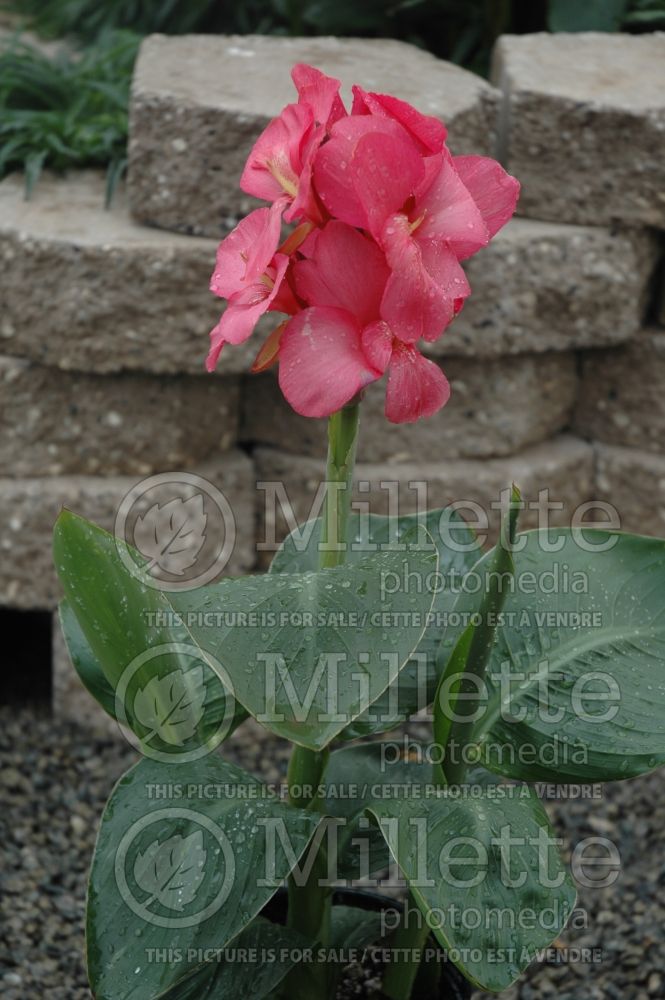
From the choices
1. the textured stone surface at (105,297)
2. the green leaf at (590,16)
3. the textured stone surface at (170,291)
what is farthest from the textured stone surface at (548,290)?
the green leaf at (590,16)

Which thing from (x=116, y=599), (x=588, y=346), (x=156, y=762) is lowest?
(x=588, y=346)

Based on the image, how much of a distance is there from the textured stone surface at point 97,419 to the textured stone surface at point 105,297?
59mm

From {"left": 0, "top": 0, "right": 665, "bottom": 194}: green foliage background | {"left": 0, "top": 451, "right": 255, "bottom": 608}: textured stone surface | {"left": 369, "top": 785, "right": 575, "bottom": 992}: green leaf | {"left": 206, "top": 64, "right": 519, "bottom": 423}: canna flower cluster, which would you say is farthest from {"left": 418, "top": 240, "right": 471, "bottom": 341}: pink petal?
{"left": 0, "top": 0, "right": 665, "bottom": 194}: green foliage background

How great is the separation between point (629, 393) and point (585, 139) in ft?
1.57

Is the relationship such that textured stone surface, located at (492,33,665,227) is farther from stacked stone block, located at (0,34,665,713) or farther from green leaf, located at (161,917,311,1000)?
green leaf, located at (161,917,311,1000)

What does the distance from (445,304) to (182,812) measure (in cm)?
47

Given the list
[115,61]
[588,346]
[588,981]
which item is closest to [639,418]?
[588,346]

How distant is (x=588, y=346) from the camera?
2164 mm

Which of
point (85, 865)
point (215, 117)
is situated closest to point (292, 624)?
point (85, 865)

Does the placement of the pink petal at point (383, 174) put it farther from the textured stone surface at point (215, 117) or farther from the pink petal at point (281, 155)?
the textured stone surface at point (215, 117)

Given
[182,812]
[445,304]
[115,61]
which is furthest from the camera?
[115,61]

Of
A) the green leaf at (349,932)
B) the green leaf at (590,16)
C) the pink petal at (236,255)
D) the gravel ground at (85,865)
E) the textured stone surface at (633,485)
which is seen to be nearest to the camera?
the pink petal at (236,255)

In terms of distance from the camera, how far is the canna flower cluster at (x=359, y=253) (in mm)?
827

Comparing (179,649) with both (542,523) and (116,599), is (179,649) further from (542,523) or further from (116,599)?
(542,523)
